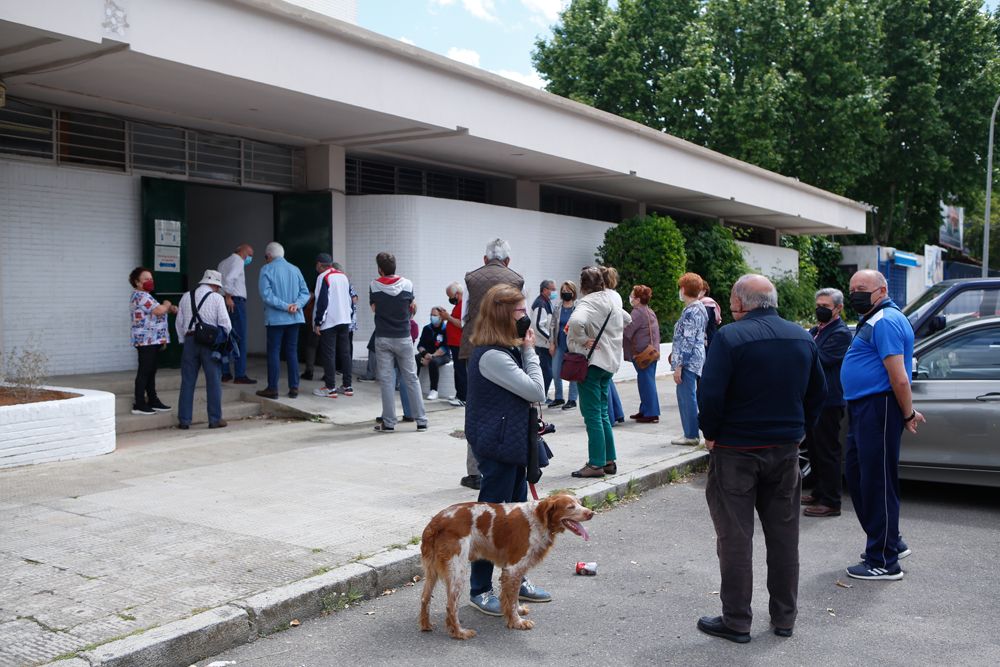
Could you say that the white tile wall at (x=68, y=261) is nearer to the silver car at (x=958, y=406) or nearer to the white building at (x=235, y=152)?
the white building at (x=235, y=152)

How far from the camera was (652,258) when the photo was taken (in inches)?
707

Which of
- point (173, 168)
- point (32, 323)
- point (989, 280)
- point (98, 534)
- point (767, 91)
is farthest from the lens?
point (767, 91)

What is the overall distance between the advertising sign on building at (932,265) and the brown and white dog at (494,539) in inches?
1516

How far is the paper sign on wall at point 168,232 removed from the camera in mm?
11914

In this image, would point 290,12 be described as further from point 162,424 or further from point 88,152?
point 162,424

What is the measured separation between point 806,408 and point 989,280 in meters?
4.12

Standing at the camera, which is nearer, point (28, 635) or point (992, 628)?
point (28, 635)

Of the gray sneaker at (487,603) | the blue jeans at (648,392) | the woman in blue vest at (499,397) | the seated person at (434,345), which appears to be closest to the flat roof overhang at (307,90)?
the seated person at (434,345)

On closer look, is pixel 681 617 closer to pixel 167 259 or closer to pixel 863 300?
pixel 863 300

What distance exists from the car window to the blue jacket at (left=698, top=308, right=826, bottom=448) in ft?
11.1

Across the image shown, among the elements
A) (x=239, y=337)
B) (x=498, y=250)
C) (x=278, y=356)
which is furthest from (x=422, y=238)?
(x=498, y=250)

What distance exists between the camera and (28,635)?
4.22 m

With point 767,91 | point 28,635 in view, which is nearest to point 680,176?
point 767,91

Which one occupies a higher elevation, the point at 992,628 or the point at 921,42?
the point at 921,42
